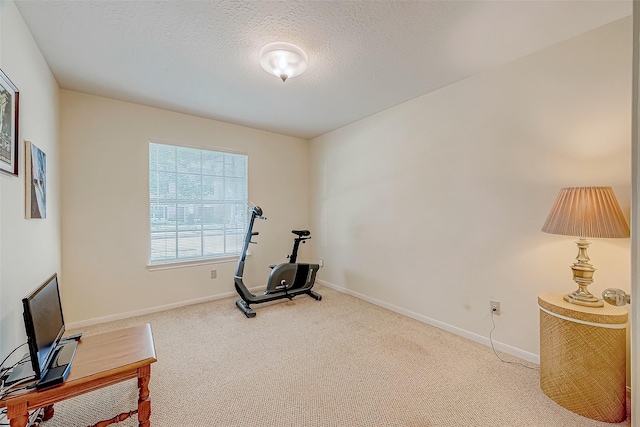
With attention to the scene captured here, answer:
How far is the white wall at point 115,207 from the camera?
284 centimetres

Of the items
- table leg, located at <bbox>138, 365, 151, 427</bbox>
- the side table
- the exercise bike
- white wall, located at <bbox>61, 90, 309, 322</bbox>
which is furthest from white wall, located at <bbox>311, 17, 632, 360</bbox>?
table leg, located at <bbox>138, 365, 151, 427</bbox>

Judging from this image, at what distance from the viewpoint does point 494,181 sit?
7.96ft

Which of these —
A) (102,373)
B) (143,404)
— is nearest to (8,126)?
(102,373)

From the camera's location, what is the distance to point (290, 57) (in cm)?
207

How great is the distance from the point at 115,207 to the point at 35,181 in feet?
4.12

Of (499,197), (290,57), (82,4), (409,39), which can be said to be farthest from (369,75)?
(82,4)

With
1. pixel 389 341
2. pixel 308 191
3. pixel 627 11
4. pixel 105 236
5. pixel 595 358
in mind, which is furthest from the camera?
pixel 308 191

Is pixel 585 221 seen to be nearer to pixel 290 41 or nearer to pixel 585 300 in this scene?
pixel 585 300

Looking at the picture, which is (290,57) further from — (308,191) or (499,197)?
(308,191)

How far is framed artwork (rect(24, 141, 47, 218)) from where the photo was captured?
175cm

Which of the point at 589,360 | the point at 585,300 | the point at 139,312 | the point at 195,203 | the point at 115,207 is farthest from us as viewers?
the point at 195,203

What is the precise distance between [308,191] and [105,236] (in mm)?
2925

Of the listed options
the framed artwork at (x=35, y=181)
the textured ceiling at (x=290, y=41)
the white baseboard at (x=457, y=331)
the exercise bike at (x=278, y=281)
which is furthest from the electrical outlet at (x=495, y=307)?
the framed artwork at (x=35, y=181)

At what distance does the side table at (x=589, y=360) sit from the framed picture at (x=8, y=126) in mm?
3433
